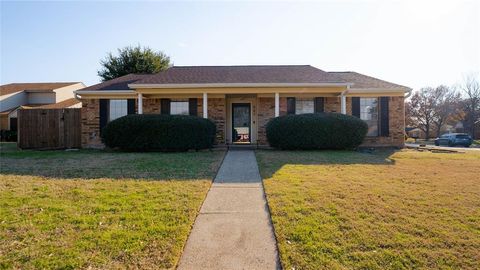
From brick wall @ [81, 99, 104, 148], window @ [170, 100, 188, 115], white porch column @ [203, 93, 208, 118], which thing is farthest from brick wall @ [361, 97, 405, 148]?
brick wall @ [81, 99, 104, 148]

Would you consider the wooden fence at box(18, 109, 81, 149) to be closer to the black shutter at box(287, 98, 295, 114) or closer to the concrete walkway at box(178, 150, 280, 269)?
the black shutter at box(287, 98, 295, 114)

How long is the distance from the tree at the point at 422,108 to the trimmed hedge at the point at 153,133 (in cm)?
4050

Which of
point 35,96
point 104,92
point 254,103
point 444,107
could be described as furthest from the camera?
point 444,107

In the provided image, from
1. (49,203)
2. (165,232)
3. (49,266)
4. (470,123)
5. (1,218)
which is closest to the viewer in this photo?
(49,266)

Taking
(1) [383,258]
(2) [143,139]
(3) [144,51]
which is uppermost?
(3) [144,51]

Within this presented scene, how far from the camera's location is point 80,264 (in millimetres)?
2545

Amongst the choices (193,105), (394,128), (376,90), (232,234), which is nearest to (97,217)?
(232,234)

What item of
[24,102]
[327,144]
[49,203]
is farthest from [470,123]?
[24,102]

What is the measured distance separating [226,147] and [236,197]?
8.44 meters

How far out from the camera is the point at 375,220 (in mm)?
3570

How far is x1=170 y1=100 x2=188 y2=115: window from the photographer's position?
14.3 metres

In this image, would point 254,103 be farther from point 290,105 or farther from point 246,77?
point 290,105

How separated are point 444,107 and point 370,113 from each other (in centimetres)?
3364

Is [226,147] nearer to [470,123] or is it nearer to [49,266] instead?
[49,266]
